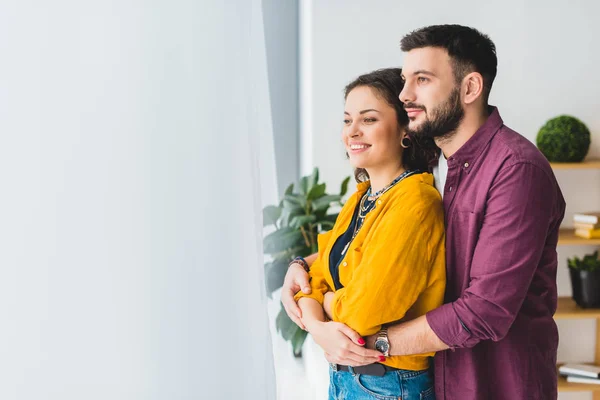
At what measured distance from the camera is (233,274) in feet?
2.89

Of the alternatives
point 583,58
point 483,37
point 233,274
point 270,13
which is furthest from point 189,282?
point 270,13

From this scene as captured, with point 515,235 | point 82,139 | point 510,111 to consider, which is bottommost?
point 515,235

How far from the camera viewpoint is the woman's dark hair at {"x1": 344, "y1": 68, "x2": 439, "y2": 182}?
4.49 feet

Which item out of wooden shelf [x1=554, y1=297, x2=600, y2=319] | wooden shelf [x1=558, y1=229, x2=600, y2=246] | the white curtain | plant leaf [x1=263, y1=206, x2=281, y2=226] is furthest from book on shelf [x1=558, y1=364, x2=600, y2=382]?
the white curtain

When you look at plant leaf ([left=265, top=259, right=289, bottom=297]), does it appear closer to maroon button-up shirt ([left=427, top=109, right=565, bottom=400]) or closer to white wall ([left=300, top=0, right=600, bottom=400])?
white wall ([left=300, top=0, right=600, bottom=400])

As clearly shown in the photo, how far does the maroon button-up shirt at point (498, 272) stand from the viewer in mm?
1130

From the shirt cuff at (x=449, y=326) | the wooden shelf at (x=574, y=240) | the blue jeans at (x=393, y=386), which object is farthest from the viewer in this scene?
the wooden shelf at (x=574, y=240)

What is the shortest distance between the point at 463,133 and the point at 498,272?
0.32 m

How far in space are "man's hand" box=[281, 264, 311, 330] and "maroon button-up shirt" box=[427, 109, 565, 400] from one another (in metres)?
0.33

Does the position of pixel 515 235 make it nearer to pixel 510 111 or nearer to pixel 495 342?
pixel 495 342

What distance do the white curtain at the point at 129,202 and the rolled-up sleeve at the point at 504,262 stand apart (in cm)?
40

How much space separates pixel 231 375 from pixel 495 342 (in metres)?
0.63

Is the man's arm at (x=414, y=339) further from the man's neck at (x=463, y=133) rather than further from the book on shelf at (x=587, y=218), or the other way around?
the book on shelf at (x=587, y=218)

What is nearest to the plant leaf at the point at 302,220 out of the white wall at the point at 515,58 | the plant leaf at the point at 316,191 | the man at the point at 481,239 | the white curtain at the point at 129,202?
the plant leaf at the point at 316,191
